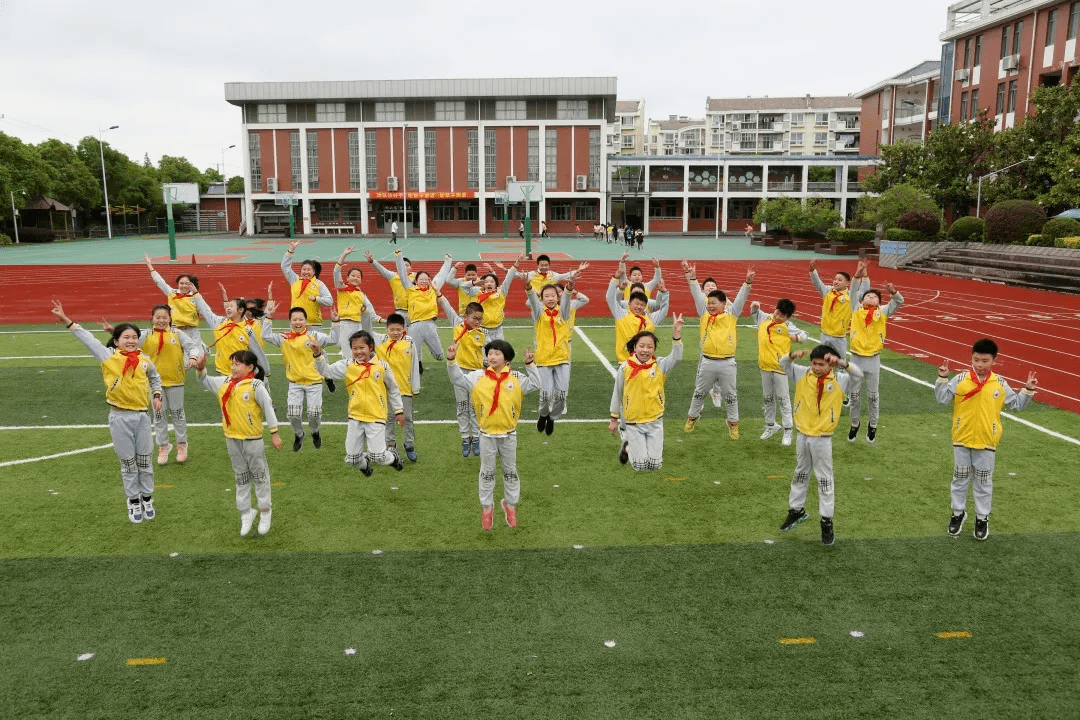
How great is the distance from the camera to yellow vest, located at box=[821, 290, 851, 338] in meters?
11.4

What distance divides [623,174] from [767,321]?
75.4m

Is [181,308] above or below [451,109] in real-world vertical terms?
below

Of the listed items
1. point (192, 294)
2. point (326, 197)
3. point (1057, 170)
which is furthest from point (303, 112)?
point (192, 294)

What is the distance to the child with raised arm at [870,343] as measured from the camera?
10.5 meters

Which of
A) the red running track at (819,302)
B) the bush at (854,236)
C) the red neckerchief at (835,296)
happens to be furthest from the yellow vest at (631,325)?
the bush at (854,236)

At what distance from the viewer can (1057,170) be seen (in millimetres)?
35844

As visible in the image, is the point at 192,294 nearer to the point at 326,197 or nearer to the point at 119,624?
the point at 119,624

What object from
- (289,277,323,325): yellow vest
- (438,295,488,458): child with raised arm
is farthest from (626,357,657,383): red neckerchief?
(289,277,323,325): yellow vest

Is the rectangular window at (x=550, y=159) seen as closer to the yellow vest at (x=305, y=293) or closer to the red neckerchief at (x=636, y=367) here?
the yellow vest at (x=305, y=293)

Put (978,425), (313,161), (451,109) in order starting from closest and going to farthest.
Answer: (978,425), (451,109), (313,161)

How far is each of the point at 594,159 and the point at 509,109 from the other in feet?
30.6

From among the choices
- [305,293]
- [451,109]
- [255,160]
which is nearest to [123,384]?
[305,293]

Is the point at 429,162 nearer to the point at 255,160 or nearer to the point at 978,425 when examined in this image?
the point at 255,160

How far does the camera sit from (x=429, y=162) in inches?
2955
